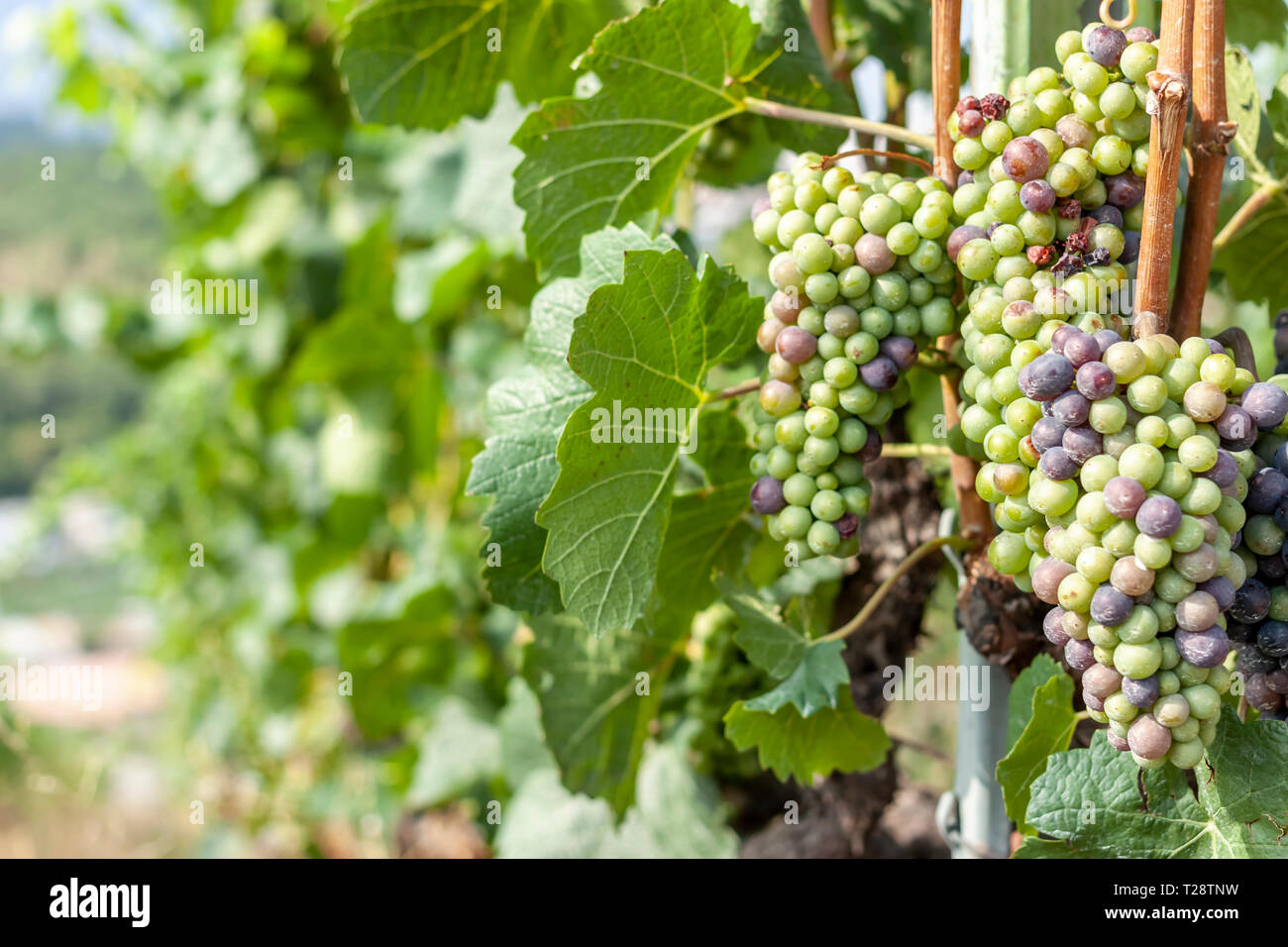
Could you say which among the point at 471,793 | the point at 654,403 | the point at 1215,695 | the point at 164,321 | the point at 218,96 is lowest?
the point at 471,793

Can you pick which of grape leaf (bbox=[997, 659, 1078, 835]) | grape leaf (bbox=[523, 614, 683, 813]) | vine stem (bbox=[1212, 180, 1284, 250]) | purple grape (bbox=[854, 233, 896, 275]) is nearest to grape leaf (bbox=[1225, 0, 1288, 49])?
vine stem (bbox=[1212, 180, 1284, 250])

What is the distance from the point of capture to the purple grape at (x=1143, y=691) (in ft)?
1.68

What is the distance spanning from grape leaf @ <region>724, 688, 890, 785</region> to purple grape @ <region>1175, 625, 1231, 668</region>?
1.17 ft

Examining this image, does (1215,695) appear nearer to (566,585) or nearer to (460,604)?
(566,585)

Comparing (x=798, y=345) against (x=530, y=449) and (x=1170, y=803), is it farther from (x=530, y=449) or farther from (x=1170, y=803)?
(x=1170, y=803)

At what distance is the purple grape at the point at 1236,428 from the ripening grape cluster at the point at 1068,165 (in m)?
0.11

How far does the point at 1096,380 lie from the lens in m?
0.52

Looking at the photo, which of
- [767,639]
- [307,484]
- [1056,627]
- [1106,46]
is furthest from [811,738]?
[307,484]

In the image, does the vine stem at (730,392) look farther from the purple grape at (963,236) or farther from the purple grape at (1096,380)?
the purple grape at (1096,380)

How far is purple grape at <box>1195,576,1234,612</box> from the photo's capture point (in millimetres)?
509

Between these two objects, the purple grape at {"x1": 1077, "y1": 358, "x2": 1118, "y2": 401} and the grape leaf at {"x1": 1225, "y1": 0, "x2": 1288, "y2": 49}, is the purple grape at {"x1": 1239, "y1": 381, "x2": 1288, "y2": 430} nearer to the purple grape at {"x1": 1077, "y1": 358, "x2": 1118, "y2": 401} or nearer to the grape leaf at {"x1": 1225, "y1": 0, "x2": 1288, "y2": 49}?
the purple grape at {"x1": 1077, "y1": 358, "x2": 1118, "y2": 401}

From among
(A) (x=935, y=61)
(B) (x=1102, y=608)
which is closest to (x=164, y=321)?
(A) (x=935, y=61)

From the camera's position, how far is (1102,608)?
513 mm
